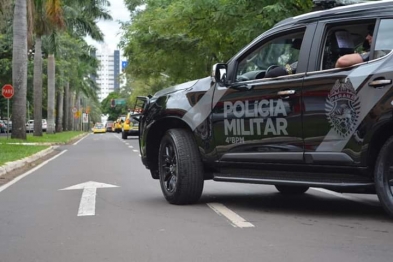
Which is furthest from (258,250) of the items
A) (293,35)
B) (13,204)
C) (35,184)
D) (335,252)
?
(35,184)

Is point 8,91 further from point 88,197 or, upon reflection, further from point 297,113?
point 297,113

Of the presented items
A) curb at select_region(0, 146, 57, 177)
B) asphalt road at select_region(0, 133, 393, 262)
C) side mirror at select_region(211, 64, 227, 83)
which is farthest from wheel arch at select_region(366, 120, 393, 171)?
curb at select_region(0, 146, 57, 177)

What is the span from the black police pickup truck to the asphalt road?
443 millimetres

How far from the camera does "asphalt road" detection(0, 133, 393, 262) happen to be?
525 cm

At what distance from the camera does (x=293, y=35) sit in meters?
6.93

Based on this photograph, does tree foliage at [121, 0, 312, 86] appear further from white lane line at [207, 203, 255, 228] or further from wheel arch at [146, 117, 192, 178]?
white lane line at [207, 203, 255, 228]

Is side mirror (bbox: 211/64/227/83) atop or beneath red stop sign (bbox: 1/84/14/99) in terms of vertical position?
beneath

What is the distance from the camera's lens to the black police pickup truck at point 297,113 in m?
5.98

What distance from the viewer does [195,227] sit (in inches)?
252

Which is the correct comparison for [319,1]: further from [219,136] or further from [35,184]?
[35,184]

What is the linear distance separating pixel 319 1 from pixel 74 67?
5335cm

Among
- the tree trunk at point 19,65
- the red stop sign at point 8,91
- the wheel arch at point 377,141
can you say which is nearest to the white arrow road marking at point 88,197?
the wheel arch at point 377,141

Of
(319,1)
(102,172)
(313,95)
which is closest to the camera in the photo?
(313,95)

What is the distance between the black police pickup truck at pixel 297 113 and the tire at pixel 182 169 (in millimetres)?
13
